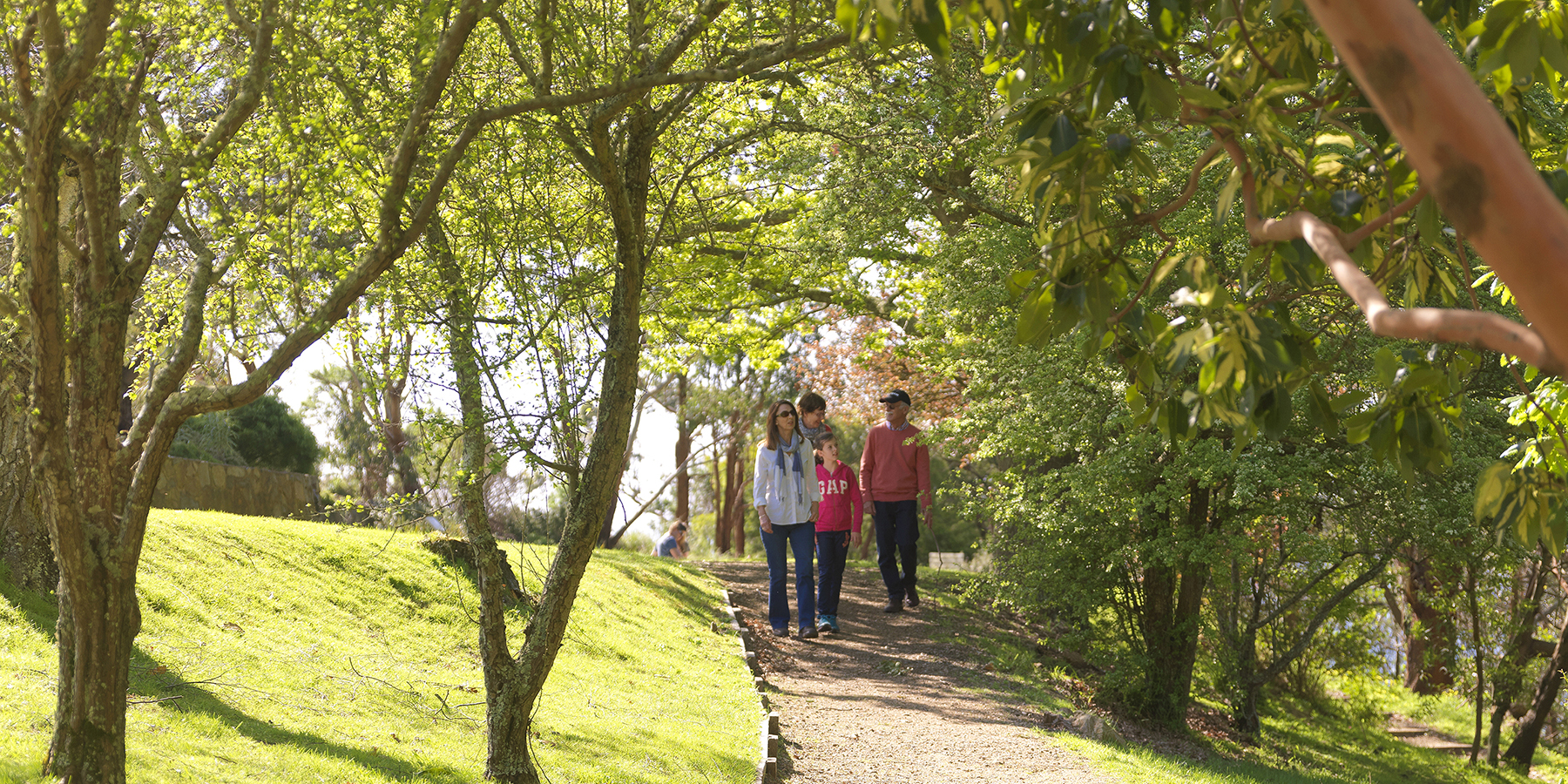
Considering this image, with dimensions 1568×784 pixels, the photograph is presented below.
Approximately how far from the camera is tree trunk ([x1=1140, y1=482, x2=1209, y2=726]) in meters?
9.92

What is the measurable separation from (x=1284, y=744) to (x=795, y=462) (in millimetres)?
6108

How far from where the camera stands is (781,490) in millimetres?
9906

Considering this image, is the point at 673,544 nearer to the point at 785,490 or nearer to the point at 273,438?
the point at 273,438

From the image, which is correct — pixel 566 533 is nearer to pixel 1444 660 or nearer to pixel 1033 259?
pixel 1033 259

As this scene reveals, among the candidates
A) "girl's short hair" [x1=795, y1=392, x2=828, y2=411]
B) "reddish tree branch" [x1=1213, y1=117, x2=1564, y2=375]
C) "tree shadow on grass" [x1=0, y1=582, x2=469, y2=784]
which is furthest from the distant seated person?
"reddish tree branch" [x1=1213, y1=117, x2=1564, y2=375]

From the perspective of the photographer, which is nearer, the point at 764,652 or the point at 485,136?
the point at 485,136

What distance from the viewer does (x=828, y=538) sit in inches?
444

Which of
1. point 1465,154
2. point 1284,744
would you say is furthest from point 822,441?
point 1465,154

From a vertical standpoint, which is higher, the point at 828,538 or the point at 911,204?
the point at 911,204

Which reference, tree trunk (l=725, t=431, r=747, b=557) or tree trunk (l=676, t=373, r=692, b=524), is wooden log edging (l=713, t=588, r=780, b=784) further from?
tree trunk (l=725, t=431, r=747, b=557)

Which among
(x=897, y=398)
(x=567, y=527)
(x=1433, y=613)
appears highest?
(x=897, y=398)

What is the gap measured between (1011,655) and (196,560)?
7.61 metres

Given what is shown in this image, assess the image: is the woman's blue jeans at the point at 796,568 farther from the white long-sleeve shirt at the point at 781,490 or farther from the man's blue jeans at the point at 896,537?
the man's blue jeans at the point at 896,537

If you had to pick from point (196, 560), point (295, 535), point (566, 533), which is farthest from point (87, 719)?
point (295, 535)
